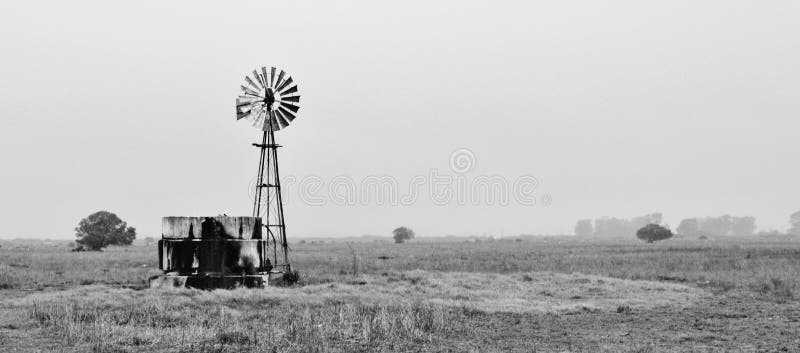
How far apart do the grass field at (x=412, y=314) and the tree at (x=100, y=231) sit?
3766 cm

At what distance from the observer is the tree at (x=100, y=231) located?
66.6 m

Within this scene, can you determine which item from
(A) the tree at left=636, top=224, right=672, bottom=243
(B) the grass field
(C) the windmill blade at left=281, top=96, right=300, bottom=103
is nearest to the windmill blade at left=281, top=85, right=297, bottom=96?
(C) the windmill blade at left=281, top=96, right=300, bottom=103

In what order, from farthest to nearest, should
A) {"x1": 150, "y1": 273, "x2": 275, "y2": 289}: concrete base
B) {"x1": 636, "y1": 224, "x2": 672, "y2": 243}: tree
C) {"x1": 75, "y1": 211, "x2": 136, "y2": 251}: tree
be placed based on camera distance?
{"x1": 636, "y1": 224, "x2": 672, "y2": 243}: tree < {"x1": 75, "y1": 211, "x2": 136, "y2": 251}: tree < {"x1": 150, "y1": 273, "x2": 275, "y2": 289}: concrete base

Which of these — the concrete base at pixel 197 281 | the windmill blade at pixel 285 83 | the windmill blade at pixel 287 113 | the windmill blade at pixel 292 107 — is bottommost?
the concrete base at pixel 197 281

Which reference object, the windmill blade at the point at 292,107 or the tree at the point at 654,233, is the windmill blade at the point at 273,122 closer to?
the windmill blade at the point at 292,107

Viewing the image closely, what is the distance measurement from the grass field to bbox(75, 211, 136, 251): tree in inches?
1483

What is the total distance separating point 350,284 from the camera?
26406 millimetres

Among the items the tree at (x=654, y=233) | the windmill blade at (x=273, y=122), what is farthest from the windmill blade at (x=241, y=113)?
the tree at (x=654, y=233)

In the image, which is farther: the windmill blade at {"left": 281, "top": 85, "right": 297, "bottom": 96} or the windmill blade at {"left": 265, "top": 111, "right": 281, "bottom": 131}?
the windmill blade at {"left": 281, "top": 85, "right": 297, "bottom": 96}

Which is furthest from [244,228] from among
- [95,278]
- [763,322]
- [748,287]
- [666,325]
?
[748,287]

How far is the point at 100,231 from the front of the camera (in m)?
67.2

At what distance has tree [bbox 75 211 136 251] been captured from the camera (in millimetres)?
66625

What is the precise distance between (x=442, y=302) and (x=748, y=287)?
12.5 meters

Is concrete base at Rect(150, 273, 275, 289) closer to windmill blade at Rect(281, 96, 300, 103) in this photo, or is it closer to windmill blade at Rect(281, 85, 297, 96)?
windmill blade at Rect(281, 96, 300, 103)
